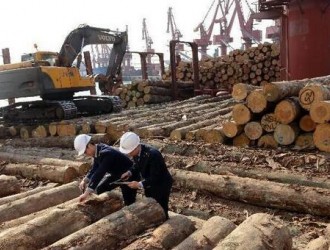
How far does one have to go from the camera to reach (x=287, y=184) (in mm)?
5438

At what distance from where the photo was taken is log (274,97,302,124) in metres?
6.98

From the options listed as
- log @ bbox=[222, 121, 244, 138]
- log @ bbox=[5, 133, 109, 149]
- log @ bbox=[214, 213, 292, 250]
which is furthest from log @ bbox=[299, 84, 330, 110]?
log @ bbox=[5, 133, 109, 149]

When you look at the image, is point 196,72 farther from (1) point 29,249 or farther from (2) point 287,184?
→ (1) point 29,249

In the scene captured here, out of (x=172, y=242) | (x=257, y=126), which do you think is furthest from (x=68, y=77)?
(x=172, y=242)

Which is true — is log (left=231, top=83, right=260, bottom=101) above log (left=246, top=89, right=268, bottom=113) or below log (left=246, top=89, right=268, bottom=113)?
above

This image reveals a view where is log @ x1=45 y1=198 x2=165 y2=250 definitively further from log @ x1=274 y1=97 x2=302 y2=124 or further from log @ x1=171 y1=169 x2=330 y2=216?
log @ x1=274 y1=97 x2=302 y2=124

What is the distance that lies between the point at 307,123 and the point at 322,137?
0.43 meters

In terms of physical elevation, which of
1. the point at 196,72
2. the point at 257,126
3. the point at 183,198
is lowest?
the point at 183,198

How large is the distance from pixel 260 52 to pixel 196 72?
303 cm

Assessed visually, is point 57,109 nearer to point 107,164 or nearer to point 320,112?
point 107,164

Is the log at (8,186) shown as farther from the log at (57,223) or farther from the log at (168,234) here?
the log at (168,234)

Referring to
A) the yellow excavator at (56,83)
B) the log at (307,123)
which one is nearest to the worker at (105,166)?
the log at (307,123)

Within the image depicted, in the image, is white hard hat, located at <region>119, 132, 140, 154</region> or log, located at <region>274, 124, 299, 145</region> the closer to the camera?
white hard hat, located at <region>119, 132, 140, 154</region>

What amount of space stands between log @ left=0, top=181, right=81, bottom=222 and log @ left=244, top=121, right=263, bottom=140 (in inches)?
137
